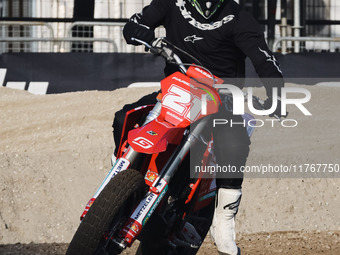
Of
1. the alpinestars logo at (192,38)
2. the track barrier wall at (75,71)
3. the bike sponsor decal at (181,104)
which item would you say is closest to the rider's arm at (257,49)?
the alpinestars logo at (192,38)

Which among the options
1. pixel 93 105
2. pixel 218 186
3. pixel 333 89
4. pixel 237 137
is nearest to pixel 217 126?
pixel 237 137

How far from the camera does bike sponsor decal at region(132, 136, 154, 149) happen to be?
4.38 meters

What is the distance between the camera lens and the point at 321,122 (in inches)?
435

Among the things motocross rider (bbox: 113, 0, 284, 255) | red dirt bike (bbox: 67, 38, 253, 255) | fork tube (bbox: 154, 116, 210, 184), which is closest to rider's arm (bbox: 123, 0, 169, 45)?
motocross rider (bbox: 113, 0, 284, 255)

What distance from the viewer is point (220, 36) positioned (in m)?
5.15

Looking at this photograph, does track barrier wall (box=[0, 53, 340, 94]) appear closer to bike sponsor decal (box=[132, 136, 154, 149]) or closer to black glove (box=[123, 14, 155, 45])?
black glove (box=[123, 14, 155, 45])

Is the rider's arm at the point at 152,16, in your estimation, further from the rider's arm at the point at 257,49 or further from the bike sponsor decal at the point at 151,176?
the bike sponsor decal at the point at 151,176

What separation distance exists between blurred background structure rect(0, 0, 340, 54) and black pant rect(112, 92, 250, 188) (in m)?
6.69

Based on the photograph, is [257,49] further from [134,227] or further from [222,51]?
[134,227]

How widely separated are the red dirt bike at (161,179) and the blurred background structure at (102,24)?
6.88 m

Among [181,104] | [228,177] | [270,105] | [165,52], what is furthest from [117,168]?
[270,105]

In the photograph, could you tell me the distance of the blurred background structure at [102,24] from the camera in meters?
11.9

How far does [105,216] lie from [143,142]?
484 millimetres

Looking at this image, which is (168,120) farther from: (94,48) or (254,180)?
(94,48)
